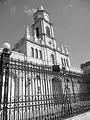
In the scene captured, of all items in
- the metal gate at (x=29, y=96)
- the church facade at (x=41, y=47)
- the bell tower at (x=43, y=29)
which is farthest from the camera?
the bell tower at (x=43, y=29)

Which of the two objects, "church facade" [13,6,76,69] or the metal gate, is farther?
"church facade" [13,6,76,69]

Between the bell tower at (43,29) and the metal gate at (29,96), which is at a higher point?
the bell tower at (43,29)

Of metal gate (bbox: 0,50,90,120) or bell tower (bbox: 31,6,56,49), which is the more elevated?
bell tower (bbox: 31,6,56,49)

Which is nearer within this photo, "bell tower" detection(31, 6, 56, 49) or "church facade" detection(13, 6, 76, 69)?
"church facade" detection(13, 6, 76, 69)

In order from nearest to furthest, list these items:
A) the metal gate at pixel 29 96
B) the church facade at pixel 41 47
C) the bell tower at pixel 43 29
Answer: the metal gate at pixel 29 96 < the church facade at pixel 41 47 < the bell tower at pixel 43 29

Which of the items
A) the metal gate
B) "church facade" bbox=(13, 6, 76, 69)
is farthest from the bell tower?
the metal gate

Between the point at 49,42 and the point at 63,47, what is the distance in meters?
6.37

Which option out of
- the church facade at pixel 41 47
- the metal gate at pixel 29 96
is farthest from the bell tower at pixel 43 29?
the metal gate at pixel 29 96

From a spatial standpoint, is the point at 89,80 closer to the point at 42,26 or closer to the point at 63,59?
the point at 63,59

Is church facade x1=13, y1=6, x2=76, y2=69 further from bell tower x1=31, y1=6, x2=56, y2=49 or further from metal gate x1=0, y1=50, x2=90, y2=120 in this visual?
metal gate x1=0, y1=50, x2=90, y2=120

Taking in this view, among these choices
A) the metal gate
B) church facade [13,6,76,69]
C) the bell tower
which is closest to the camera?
the metal gate

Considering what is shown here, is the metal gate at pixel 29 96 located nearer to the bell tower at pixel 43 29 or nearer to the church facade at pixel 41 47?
the church facade at pixel 41 47

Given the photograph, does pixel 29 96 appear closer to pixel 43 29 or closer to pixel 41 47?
pixel 41 47

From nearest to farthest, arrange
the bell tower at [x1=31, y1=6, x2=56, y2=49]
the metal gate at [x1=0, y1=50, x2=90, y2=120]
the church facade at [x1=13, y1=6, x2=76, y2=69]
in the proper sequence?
the metal gate at [x1=0, y1=50, x2=90, y2=120]
the church facade at [x1=13, y1=6, x2=76, y2=69]
the bell tower at [x1=31, y1=6, x2=56, y2=49]
